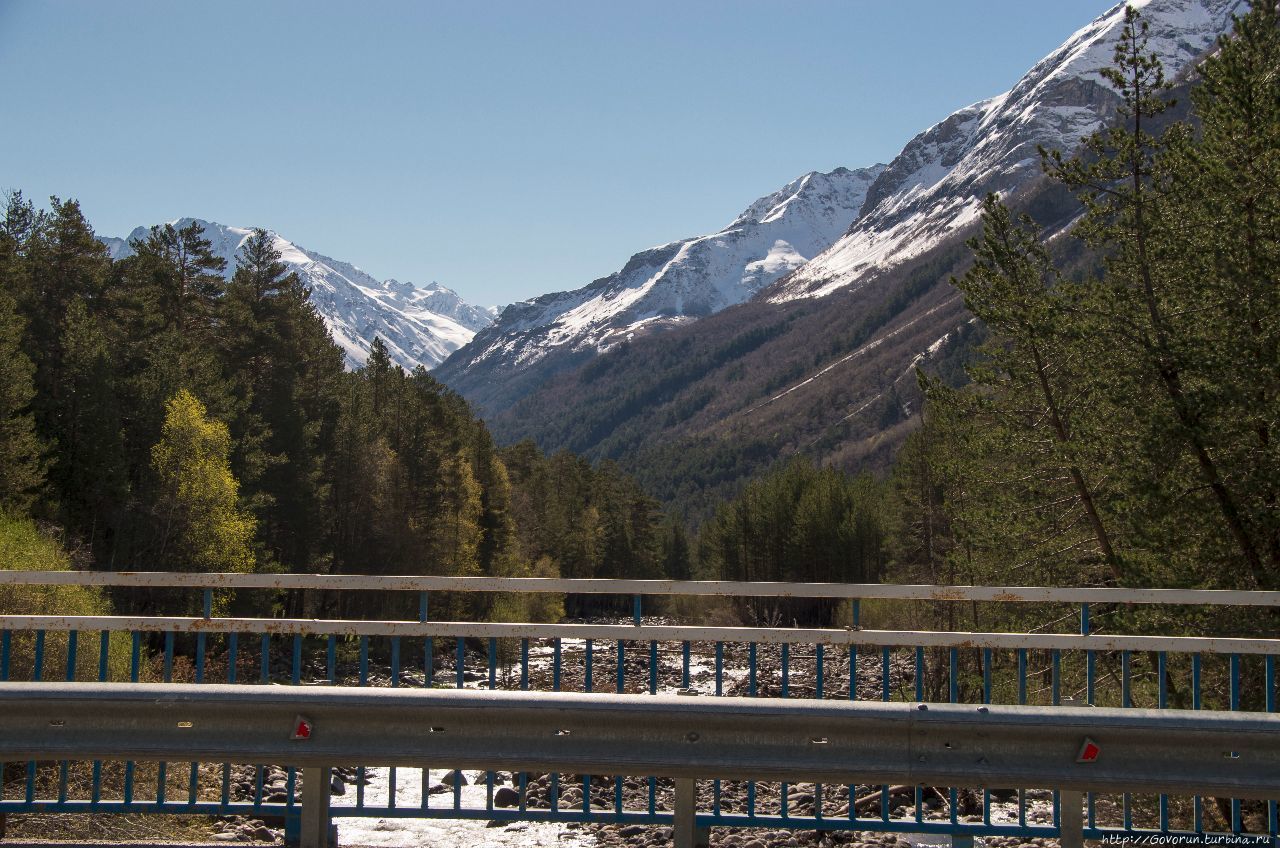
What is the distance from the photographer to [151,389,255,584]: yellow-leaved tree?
36.3 meters

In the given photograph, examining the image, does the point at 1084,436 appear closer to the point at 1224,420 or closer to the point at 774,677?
the point at 1224,420

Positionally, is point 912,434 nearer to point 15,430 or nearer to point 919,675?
point 15,430

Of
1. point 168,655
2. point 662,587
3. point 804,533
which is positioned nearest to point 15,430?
point 168,655

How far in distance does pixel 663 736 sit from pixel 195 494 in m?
34.4

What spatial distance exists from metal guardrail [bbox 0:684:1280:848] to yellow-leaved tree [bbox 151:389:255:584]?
32275 mm

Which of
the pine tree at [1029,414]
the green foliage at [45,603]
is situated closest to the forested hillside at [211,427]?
the green foliage at [45,603]

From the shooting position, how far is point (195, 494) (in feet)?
120

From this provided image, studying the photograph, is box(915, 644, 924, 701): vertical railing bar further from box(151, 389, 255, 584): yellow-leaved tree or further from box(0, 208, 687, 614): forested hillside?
box(151, 389, 255, 584): yellow-leaved tree

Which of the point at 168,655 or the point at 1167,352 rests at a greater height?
the point at 1167,352

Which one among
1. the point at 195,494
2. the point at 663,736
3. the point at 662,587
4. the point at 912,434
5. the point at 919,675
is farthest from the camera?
the point at 912,434

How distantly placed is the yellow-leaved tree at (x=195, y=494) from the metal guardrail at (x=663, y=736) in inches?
1271

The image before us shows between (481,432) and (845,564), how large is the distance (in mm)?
34256

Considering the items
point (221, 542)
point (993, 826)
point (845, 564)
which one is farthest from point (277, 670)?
point (845, 564)

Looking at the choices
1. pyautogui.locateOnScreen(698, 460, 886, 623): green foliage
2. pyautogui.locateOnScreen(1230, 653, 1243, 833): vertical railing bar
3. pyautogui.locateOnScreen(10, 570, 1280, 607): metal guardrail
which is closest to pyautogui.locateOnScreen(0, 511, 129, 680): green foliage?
pyautogui.locateOnScreen(10, 570, 1280, 607): metal guardrail
